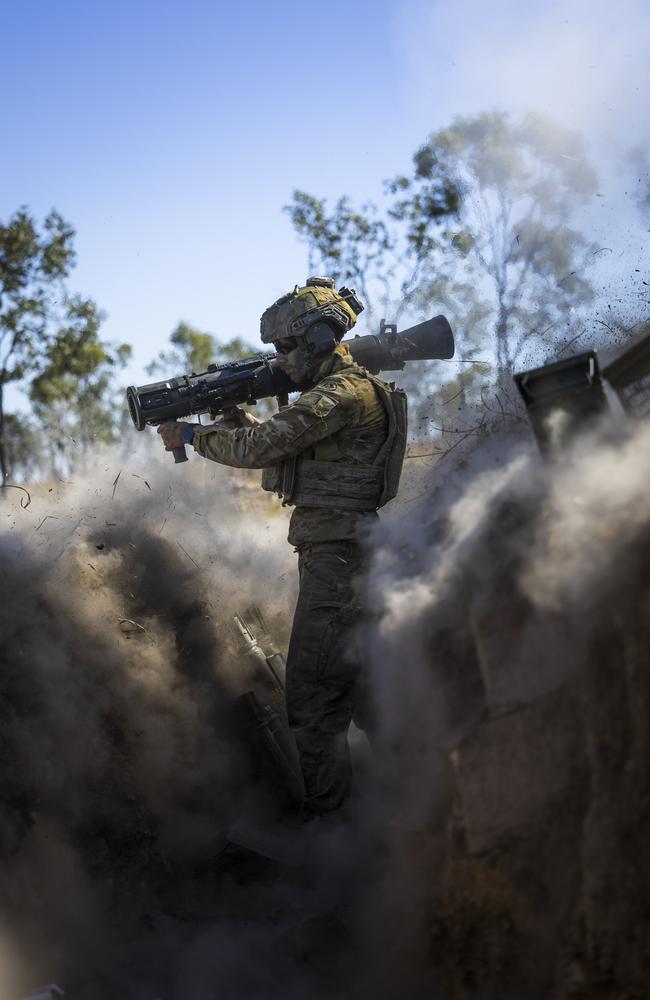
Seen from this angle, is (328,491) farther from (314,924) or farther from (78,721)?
(314,924)

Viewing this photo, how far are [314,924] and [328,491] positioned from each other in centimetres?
200

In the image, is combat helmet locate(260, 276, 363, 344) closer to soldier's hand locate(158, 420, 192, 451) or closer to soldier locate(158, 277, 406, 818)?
soldier locate(158, 277, 406, 818)

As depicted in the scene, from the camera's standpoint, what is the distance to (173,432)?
5246mm

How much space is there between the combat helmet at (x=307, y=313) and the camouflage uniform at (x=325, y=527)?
27 centimetres

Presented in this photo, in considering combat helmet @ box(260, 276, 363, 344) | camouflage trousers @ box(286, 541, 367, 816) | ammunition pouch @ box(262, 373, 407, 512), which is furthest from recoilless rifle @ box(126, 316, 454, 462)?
camouflage trousers @ box(286, 541, 367, 816)

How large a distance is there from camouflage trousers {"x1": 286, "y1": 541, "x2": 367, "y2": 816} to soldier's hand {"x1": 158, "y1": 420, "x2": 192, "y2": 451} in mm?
1065

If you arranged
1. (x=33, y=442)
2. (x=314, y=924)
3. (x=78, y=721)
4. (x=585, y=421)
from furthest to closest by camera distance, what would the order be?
1. (x=33, y=442)
2. (x=78, y=721)
3. (x=314, y=924)
4. (x=585, y=421)

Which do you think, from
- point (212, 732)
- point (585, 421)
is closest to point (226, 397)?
point (212, 732)

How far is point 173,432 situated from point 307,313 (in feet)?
3.14

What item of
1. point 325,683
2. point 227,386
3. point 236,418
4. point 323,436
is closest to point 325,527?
point 323,436

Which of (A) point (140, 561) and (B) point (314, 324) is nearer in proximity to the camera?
(B) point (314, 324)

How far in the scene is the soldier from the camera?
15.5ft

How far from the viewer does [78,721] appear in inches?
189

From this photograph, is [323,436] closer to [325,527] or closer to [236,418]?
[325,527]
